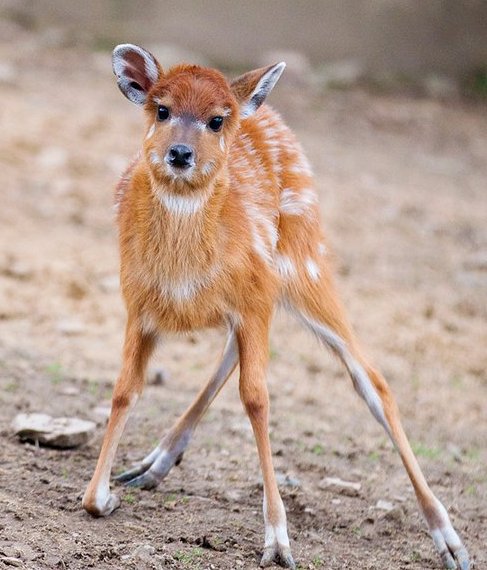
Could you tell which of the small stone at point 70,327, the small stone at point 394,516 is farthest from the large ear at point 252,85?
the small stone at point 70,327

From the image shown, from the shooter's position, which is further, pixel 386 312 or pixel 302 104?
pixel 302 104

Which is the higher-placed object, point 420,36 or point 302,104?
point 420,36

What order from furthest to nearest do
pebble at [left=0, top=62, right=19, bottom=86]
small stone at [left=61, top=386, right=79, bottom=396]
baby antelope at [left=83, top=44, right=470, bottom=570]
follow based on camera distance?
1. pebble at [left=0, top=62, right=19, bottom=86]
2. small stone at [left=61, top=386, right=79, bottom=396]
3. baby antelope at [left=83, top=44, right=470, bottom=570]

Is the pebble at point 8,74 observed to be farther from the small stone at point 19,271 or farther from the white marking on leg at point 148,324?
the white marking on leg at point 148,324

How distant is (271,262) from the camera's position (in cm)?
534

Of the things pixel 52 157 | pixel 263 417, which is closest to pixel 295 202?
Result: pixel 263 417

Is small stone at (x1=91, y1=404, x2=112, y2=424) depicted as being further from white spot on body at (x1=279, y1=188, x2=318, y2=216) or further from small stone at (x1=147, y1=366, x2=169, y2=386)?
white spot on body at (x1=279, y1=188, x2=318, y2=216)

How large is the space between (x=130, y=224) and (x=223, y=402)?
7.36ft

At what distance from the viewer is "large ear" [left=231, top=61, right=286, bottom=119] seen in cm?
525

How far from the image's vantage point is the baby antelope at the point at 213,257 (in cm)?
499

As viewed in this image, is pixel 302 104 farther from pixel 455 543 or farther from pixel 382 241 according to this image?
pixel 455 543

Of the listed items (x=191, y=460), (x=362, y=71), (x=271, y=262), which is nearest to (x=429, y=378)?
(x=191, y=460)

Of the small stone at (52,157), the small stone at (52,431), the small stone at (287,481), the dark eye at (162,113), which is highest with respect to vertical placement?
the dark eye at (162,113)

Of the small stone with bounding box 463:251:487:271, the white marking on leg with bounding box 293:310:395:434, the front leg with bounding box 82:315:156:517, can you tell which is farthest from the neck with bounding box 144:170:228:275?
Result: the small stone with bounding box 463:251:487:271
